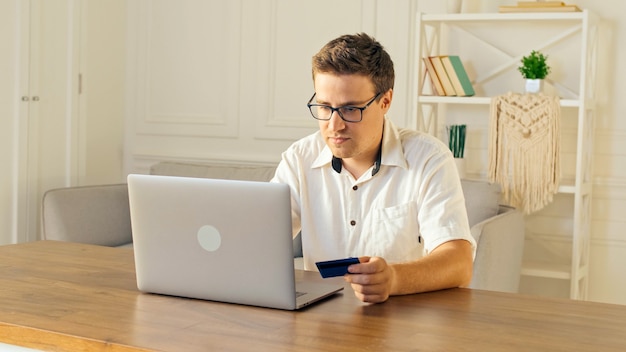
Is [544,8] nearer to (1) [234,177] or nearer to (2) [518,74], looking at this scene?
(2) [518,74]

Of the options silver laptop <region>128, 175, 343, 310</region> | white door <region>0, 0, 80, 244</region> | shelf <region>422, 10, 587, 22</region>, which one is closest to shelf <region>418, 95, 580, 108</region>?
shelf <region>422, 10, 587, 22</region>

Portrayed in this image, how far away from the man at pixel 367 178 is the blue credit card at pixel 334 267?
348mm

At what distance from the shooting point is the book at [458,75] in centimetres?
378

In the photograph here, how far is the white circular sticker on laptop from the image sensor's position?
1703mm

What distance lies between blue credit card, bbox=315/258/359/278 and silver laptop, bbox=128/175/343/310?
0.19 ft

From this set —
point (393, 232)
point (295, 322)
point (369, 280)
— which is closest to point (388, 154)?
point (393, 232)

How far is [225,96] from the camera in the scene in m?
4.59

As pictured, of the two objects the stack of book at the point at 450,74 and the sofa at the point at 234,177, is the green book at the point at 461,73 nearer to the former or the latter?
the stack of book at the point at 450,74

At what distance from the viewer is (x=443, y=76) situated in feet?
12.5

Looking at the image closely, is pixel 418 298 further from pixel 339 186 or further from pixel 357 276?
pixel 339 186

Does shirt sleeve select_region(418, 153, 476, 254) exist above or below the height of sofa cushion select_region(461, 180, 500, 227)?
above

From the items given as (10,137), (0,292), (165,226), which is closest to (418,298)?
(165,226)

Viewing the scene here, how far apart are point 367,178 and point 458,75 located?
1.62 meters

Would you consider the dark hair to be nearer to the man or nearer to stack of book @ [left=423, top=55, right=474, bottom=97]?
the man
